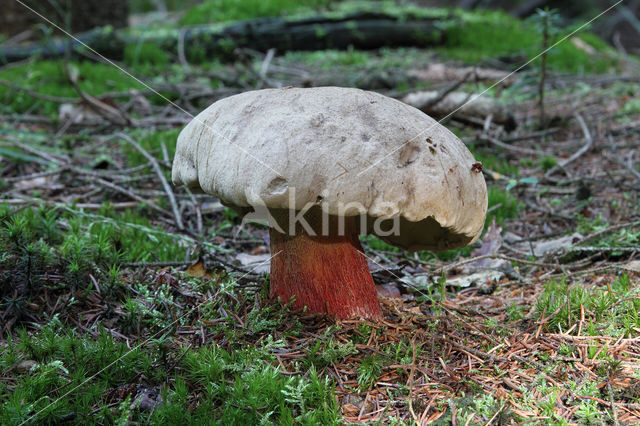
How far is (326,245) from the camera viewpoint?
198 cm

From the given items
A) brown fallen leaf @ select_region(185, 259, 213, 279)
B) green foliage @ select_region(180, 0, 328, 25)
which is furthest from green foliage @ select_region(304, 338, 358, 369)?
green foliage @ select_region(180, 0, 328, 25)

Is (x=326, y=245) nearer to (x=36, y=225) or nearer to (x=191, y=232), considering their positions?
(x=191, y=232)

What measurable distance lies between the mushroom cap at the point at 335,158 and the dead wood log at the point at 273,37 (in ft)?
17.2

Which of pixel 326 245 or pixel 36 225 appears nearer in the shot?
pixel 326 245

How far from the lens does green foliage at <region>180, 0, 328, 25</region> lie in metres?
8.26

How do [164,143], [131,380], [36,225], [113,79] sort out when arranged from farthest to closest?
[113,79]
[164,143]
[36,225]
[131,380]

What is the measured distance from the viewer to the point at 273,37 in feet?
24.1

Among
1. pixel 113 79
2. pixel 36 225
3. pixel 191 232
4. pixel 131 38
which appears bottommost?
pixel 191 232

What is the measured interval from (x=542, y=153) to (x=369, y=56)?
4057mm

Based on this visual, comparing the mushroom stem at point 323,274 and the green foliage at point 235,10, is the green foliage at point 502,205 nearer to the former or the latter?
the mushroom stem at point 323,274

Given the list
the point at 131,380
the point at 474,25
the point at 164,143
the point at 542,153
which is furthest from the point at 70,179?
the point at 474,25

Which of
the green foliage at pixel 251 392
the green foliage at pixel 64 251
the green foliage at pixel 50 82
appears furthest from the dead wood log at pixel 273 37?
the green foliage at pixel 251 392

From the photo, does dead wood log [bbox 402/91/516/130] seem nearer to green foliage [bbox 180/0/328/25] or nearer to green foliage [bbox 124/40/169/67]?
green foliage [bbox 124/40/169/67]

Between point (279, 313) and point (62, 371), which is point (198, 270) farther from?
point (62, 371)
